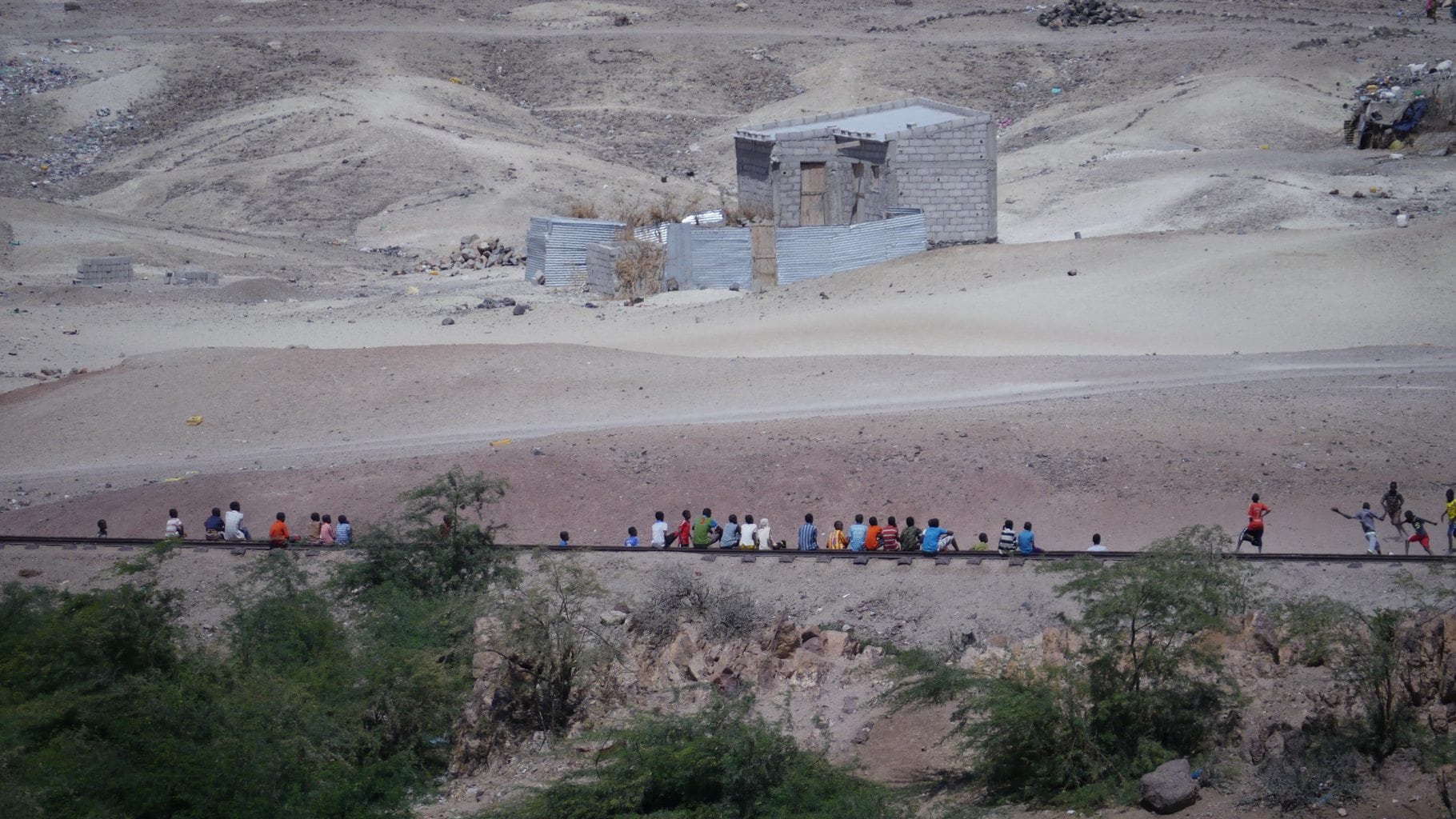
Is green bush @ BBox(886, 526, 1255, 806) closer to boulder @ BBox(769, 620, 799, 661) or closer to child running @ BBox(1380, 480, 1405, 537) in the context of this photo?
boulder @ BBox(769, 620, 799, 661)

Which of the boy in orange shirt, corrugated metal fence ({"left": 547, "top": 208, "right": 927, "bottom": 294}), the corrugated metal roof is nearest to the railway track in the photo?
the boy in orange shirt

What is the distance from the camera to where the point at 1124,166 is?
46.0 meters

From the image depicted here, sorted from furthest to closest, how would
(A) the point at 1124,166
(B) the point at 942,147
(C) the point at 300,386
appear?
(A) the point at 1124,166 → (B) the point at 942,147 → (C) the point at 300,386

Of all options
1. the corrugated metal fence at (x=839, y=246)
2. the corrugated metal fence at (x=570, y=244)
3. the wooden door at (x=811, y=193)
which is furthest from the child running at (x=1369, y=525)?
the corrugated metal fence at (x=570, y=244)

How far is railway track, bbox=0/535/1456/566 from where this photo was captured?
55.9 feet

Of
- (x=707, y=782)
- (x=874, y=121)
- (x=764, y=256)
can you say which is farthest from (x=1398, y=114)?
(x=707, y=782)

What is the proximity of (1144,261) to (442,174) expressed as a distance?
92.0ft

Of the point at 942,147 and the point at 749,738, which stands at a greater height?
the point at 942,147

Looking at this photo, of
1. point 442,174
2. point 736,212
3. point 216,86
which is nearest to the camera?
point 736,212

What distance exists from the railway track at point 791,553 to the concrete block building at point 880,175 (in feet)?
60.8

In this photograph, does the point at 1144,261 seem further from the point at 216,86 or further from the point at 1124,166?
the point at 216,86

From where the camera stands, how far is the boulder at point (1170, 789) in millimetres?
12375

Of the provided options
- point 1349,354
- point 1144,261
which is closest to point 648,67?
point 1144,261

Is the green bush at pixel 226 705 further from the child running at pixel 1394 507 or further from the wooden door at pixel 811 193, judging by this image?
the wooden door at pixel 811 193
